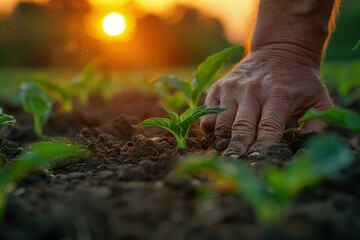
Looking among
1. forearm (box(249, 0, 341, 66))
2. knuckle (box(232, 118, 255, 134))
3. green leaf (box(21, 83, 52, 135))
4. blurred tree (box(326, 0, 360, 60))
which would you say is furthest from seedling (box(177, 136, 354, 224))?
blurred tree (box(326, 0, 360, 60))

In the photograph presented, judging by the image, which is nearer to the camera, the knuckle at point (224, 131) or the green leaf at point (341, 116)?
the green leaf at point (341, 116)

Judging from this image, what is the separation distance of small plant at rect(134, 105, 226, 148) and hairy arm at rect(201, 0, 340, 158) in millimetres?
160

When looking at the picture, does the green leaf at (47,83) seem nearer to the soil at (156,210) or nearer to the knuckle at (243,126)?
the knuckle at (243,126)

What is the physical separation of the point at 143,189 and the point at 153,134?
5.44 feet

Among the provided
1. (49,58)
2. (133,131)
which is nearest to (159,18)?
(49,58)

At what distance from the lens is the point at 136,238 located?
119cm

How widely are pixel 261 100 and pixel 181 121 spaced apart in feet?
1.23

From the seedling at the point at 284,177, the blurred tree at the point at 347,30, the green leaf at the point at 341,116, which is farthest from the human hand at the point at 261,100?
the blurred tree at the point at 347,30

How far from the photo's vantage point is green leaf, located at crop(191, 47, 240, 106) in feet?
9.37

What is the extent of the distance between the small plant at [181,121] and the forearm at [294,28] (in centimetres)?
58

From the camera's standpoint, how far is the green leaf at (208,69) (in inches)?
112

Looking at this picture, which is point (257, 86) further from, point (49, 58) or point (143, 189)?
point (49, 58)

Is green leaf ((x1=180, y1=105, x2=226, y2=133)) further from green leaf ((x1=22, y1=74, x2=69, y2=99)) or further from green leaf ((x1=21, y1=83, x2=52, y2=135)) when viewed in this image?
green leaf ((x1=22, y1=74, x2=69, y2=99))

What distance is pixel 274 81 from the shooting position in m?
2.37
